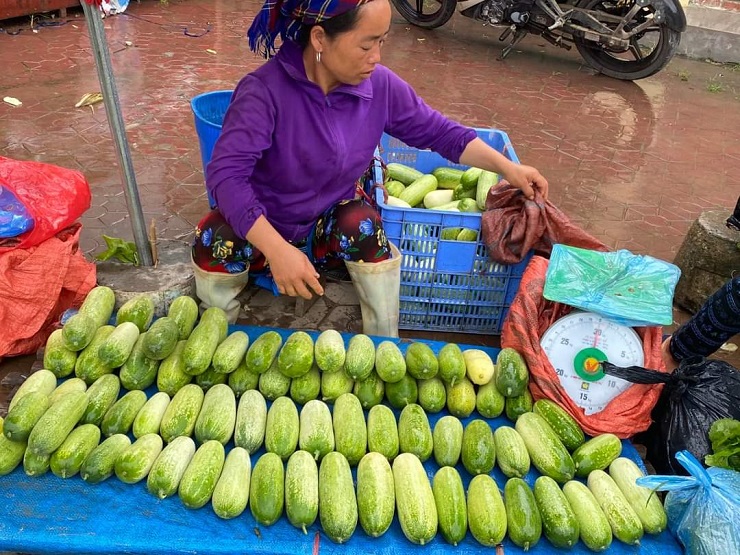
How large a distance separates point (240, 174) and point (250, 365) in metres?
0.79

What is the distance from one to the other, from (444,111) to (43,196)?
465 cm

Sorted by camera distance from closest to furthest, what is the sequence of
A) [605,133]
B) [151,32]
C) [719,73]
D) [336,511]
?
[336,511]
[605,133]
[151,32]
[719,73]

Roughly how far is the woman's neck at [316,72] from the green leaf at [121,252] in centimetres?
142

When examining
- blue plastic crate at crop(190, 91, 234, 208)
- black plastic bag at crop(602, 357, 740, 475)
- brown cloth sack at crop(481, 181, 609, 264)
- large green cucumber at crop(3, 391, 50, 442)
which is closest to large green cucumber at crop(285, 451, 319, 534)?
large green cucumber at crop(3, 391, 50, 442)

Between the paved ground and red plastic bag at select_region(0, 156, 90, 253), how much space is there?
65 centimetres

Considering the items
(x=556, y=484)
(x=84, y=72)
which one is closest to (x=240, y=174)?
(x=556, y=484)

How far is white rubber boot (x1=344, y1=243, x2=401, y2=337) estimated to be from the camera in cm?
289

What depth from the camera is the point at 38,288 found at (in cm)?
288

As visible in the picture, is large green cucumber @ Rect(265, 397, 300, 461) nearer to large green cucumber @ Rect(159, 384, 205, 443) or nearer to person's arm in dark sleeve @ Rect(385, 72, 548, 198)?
large green cucumber @ Rect(159, 384, 205, 443)

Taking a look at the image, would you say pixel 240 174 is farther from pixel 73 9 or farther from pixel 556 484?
pixel 73 9

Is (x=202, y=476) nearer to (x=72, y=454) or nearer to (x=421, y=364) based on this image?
(x=72, y=454)

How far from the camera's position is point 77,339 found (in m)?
2.51

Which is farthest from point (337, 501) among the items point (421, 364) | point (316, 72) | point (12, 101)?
point (12, 101)

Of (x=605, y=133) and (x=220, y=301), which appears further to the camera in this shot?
(x=605, y=133)
